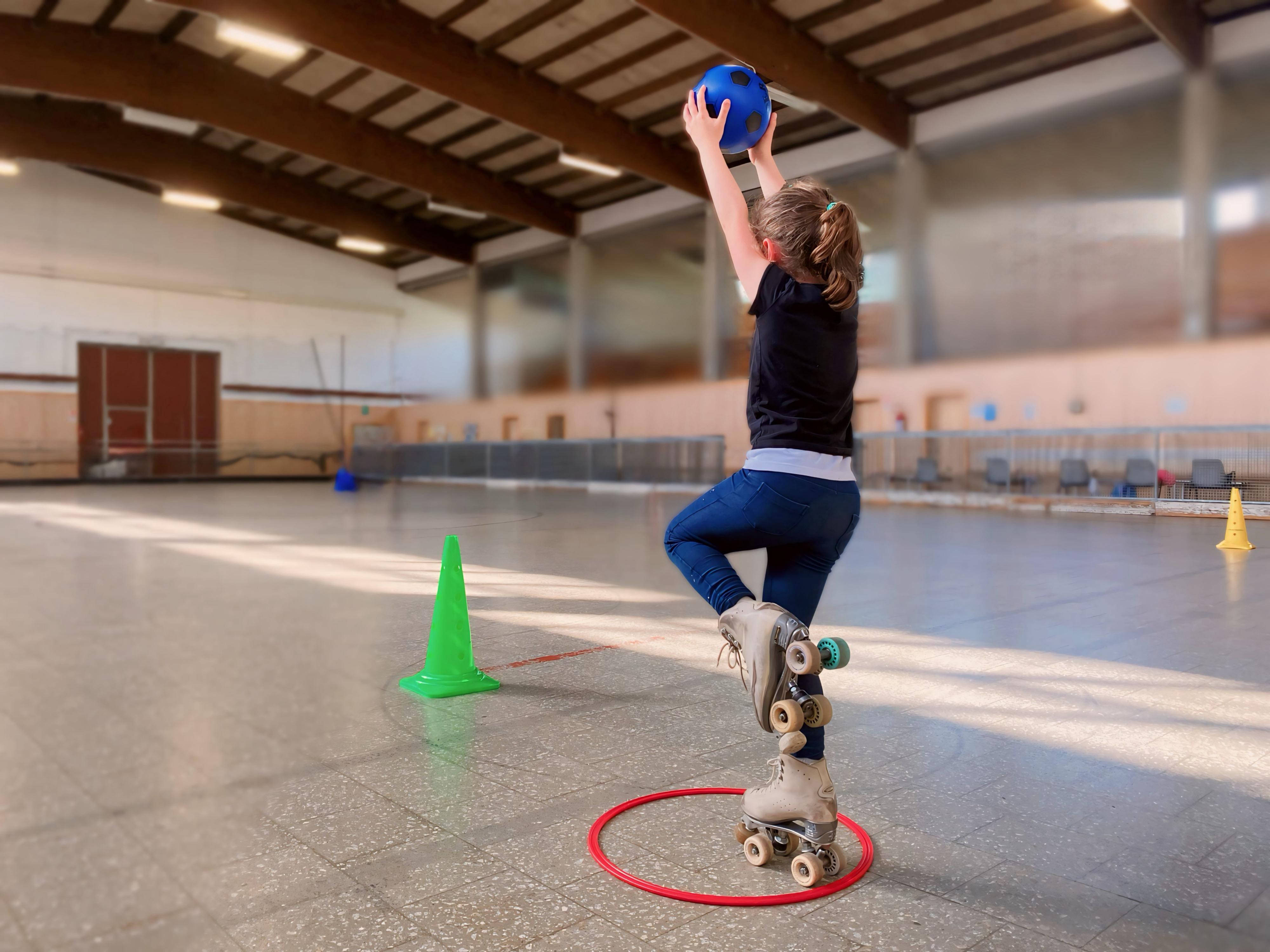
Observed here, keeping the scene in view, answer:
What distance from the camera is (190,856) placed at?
2.21 m

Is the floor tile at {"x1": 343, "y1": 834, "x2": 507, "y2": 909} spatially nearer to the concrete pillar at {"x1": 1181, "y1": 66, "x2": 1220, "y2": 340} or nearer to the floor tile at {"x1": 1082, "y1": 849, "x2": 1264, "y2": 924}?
the floor tile at {"x1": 1082, "y1": 849, "x2": 1264, "y2": 924}

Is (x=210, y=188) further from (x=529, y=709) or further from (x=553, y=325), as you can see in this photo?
(x=529, y=709)

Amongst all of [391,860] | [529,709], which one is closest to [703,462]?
→ [529,709]

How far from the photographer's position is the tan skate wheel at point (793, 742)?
2.00 meters

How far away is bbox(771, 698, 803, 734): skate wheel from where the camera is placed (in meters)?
1.97

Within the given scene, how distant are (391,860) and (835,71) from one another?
1777cm

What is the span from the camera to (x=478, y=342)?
29844 mm

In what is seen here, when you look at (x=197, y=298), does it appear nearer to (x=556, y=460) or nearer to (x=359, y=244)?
(x=359, y=244)

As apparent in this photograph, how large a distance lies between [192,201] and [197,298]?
4.07 m

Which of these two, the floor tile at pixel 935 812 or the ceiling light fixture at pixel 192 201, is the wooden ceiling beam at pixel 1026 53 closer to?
the floor tile at pixel 935 812

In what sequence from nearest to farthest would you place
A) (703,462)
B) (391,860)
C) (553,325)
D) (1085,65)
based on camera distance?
(391,860) → (1085,65) → (703,462) → (553,325)

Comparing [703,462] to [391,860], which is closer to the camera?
[391,860]

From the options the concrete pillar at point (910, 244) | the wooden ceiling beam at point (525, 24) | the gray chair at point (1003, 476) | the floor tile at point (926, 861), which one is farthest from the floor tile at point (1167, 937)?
the concrete pillar at point (910, 244)

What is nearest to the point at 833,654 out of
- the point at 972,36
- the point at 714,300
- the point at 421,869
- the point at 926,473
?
the point at 421,869
